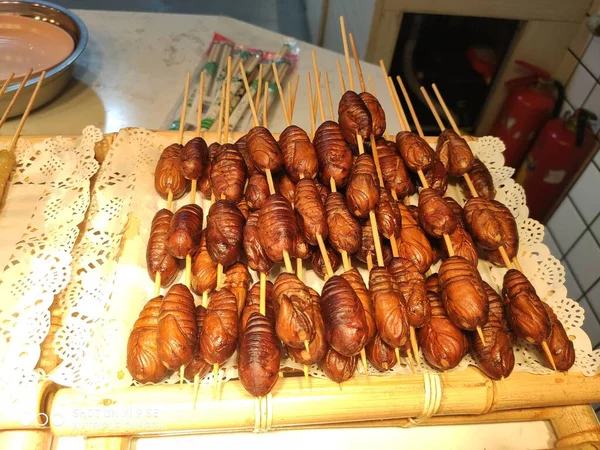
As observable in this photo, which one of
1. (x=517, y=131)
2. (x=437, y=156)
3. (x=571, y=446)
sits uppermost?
(x=437, y=156)

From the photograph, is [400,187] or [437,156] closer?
[400,187]

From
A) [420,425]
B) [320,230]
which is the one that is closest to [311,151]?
[320,230]

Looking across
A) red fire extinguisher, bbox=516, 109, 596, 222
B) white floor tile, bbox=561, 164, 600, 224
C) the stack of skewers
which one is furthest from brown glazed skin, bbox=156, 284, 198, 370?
red fire extinguisher, bbox=516, 109, 596, 222

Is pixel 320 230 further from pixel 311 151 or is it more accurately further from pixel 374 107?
pixel 374 107

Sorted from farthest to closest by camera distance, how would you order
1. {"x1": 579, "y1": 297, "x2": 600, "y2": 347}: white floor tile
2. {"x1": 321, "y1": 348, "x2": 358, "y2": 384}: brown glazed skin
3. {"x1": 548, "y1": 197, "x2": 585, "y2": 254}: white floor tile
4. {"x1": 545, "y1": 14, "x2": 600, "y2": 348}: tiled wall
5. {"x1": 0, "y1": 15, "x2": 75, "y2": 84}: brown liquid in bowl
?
{"x1": 548, "y1": 197, "x2": 585, "y2": 254}: white floor tile < {"x1": 545, "y1": 14, "x2": 600, "y2": 348}: tiled wall < {"x1": 579, "y1": 297, "x2": 600, "y2": 347}: white floor tile < {"x1": 0, "y1": 15, "x2": 75, "y2": 84}: brown liquid in bowl < {"x1": 321, "y1": 348, "x2": 358, "y2": 384}: brown glazed skin

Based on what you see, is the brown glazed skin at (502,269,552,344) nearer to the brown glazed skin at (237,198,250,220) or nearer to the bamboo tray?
the bamboo tray

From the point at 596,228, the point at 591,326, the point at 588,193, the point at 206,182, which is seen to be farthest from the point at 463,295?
the point at 588,193
